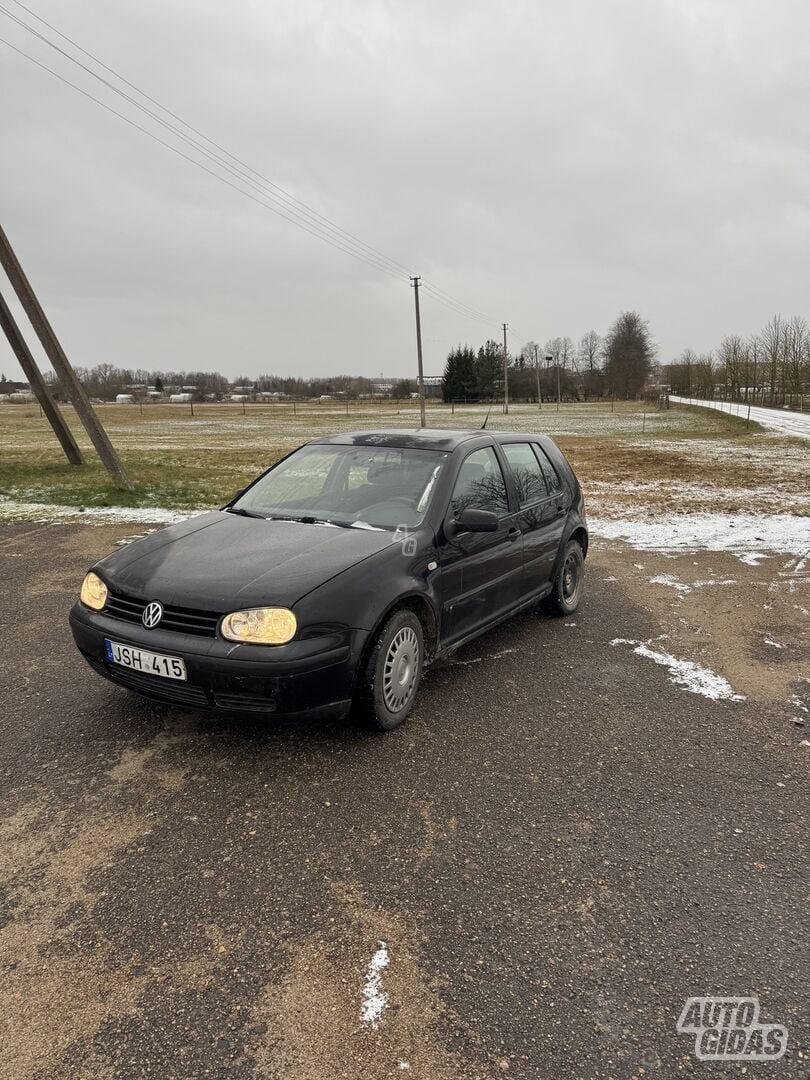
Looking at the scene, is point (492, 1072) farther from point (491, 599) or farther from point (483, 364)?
point (483, 364)

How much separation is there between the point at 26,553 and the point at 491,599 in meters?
5.99

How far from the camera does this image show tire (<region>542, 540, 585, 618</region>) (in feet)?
18.0

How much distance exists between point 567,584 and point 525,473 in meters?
1.10

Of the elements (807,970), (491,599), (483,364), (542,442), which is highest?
(483,364)

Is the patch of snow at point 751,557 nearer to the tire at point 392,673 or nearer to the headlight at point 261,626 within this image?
the tire at point 392,673

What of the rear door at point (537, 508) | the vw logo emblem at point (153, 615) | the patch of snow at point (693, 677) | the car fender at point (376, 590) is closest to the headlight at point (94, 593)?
the vw logo emblem at point (153, 615)

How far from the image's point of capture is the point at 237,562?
11.4ft

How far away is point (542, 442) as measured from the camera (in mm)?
5730

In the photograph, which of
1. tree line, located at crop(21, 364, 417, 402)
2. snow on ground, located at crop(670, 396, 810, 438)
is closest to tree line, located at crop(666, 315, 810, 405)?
snow on ground, located at crop(670, 396, 810, 438)

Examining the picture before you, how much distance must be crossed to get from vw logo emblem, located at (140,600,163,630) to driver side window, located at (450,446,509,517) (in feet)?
5.83

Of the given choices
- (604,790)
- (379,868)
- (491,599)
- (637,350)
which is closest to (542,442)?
(491,599)

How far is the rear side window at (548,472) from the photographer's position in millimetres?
5469

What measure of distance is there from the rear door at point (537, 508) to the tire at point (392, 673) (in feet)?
4.67

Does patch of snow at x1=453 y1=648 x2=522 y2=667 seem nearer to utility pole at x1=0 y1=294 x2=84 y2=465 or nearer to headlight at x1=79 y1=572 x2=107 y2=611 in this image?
headlight at x1=79 y1=572 x2=107 y2=611
